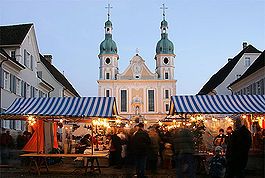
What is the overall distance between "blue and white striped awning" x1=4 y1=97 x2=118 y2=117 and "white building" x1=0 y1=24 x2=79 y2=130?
7.08 meters

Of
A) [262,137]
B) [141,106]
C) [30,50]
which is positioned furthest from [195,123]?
[141,106]

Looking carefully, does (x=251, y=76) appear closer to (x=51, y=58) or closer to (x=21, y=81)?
(x=21, y=81)

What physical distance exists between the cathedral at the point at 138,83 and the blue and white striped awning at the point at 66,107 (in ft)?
190

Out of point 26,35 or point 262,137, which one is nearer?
point 262,137

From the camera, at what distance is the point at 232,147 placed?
9062 mm

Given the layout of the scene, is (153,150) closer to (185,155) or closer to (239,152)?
(185,155)

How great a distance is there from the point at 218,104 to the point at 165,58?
220ft

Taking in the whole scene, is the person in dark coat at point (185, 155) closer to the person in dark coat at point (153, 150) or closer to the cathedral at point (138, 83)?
the person in dark coat at point (153, 150)

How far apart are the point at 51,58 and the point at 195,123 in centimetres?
3907

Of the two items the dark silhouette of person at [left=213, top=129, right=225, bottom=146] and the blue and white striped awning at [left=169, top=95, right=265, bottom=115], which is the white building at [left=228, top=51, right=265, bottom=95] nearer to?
the blue and white striped awning at [left=169, top=95, right=265, bottom=115]

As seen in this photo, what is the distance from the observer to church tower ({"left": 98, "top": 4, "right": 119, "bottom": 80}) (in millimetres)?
79331

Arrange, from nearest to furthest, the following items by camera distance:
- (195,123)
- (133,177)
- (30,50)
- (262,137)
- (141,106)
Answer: (133,177), (262,137), (195,123), (30,50), (141,106)

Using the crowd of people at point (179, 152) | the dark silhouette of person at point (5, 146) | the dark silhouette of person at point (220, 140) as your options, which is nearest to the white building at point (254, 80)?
the crowd of people at point (179, 152)

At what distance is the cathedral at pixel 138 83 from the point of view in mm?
75500
